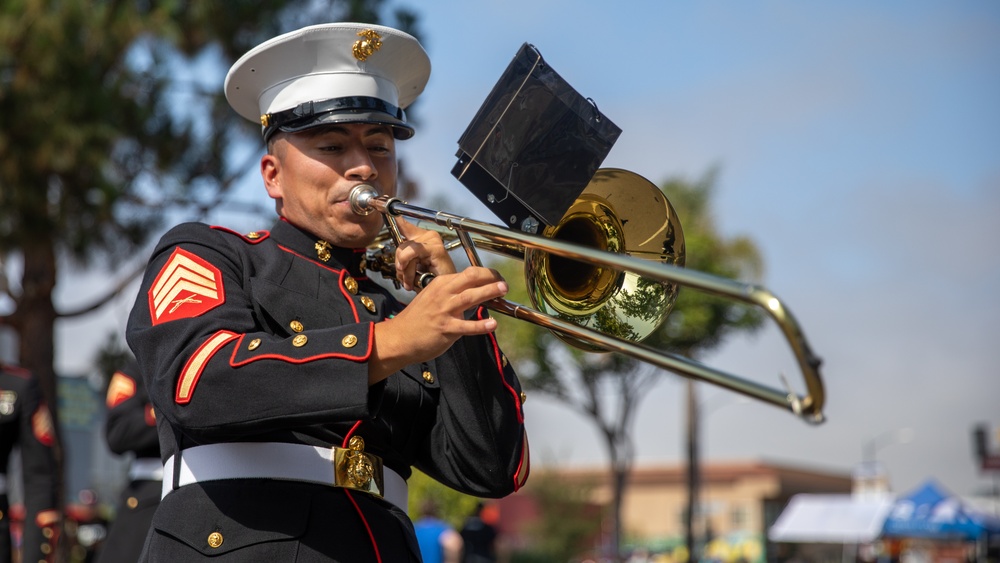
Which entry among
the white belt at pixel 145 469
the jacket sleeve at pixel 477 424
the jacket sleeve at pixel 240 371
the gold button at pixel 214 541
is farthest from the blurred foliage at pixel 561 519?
the jacket sleeve at pixel 240 371

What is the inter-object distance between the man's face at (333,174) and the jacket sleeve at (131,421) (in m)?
2.83

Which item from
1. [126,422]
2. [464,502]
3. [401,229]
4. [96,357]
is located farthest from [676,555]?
[401,229]

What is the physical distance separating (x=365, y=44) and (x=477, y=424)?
930mm

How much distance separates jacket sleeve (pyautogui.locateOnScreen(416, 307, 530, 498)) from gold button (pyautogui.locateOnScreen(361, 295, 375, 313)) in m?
0.21

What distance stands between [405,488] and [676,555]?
40827 mm

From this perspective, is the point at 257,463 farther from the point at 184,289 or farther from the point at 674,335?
the point at 674,335

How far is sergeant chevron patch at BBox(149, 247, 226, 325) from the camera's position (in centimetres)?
232

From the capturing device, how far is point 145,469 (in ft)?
17.9

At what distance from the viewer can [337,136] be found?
2.69 m

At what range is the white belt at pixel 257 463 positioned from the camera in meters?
2.40

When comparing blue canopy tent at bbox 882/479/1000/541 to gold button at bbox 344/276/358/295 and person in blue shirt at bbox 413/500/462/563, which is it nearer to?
person in blue shirt at bbox 413/500/462/563

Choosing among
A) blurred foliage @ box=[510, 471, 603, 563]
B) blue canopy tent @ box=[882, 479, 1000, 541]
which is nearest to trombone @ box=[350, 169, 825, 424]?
blue canopy tent @ box=[882, 479, 1000, 541]

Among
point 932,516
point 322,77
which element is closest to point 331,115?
point 322,77

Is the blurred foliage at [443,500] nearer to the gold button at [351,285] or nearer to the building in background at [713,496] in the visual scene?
the gold button at [351,285]
